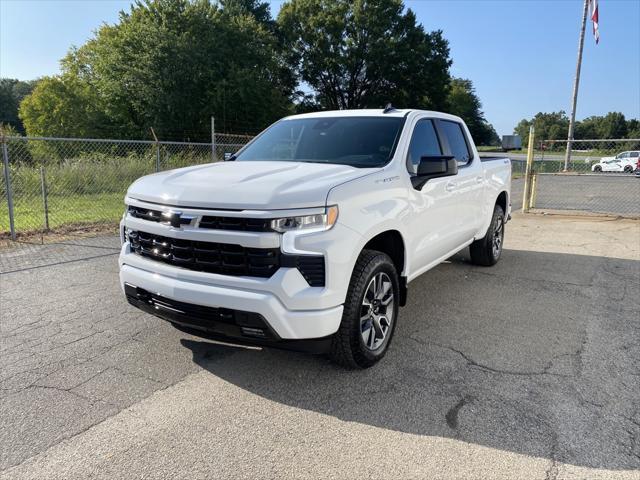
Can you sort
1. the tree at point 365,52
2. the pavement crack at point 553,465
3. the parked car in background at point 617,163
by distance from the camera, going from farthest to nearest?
the tree at point 365,52
the parked car in background at point 617,163
the pavement crack at point 553,465

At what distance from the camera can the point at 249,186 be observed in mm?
3066

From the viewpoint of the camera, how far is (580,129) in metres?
80.5

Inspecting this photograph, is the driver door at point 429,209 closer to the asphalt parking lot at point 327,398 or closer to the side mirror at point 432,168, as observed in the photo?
the side mirror at point 432,168

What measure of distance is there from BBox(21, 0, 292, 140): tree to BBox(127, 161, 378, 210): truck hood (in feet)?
97.3

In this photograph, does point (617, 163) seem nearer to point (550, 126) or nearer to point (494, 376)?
point (494, 376)

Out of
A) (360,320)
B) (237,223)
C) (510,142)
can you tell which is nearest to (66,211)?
(237,223)

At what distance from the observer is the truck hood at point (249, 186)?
2910mm

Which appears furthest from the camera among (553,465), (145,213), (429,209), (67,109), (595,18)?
(67,109)

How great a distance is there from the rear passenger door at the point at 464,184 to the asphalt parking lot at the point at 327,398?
85 cm

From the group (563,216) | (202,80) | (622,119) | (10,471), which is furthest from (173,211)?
(622,119)

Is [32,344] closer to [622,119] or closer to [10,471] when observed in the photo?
[10,471]

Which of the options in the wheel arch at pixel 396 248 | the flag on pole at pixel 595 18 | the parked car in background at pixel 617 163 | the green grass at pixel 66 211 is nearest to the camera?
the wheel arch at pixel 396 248

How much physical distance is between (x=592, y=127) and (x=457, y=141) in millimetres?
93771

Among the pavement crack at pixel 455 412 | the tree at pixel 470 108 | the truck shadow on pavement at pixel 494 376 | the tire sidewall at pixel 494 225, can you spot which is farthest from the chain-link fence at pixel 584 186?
the tree at pixel 470 108
